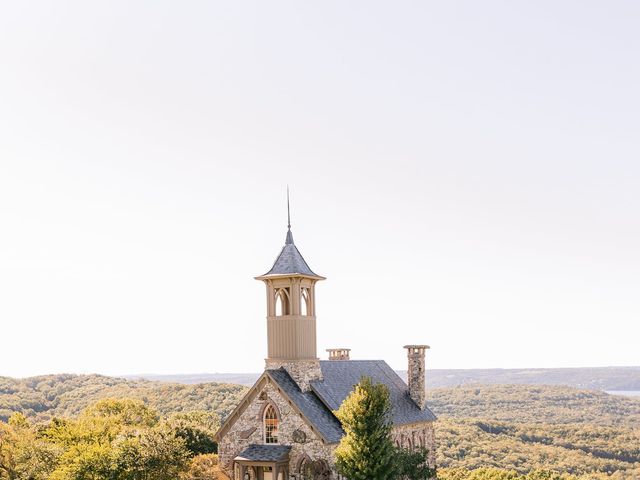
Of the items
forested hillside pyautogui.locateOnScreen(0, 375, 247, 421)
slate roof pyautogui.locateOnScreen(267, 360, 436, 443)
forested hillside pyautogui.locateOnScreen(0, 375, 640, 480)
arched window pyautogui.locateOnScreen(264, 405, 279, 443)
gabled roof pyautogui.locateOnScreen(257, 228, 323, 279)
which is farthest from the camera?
forested hillside pyautogui.locateOnScreen(0, 375, 247, 421)

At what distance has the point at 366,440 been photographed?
31.5 m

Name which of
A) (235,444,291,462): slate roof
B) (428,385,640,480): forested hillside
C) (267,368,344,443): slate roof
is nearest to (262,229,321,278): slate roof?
(267,368,344,443): slate roof

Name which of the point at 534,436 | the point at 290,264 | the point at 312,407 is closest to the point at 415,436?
the point at 312,407

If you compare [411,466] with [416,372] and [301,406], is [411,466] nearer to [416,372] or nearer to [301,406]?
[301,406]

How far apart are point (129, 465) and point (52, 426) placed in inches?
374

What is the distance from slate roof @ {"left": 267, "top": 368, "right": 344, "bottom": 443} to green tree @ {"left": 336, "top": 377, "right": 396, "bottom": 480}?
224 centimetres

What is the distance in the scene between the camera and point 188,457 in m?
39.2

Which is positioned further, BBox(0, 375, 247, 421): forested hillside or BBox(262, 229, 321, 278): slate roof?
Answer: BBox(0, 375, 247, 421): forested hillside

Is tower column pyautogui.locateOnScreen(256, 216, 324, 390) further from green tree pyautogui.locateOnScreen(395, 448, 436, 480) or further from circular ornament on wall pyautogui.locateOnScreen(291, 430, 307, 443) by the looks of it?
green tree pyautogui.locateOnScreen(395, 448, 436, 480)

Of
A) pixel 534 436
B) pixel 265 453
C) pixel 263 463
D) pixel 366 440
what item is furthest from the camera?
pixel 534 436

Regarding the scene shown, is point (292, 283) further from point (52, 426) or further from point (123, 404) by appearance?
point (123, 404)

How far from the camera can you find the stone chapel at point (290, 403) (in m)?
34.4

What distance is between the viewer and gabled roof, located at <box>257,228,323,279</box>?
123 feet

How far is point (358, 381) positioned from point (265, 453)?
7590 millimetres
